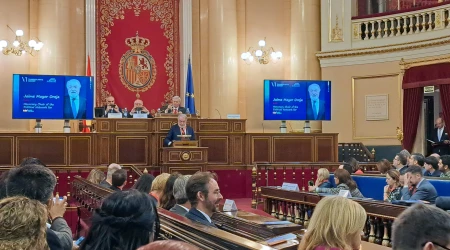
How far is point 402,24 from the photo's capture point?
13297mm

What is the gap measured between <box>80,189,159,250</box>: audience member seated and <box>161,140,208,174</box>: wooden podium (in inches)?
296

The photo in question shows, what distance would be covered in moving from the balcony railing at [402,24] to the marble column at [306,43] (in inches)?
35.7

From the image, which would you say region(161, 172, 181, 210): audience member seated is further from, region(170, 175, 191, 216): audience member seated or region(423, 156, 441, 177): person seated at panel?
region(423, 156, 441, 177): person seated at panel

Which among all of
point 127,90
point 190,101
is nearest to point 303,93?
point 190,101

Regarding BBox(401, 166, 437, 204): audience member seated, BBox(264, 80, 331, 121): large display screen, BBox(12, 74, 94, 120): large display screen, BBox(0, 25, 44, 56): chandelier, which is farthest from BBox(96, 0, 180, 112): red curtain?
BBox(401, 166, 437, 204): audience member seated

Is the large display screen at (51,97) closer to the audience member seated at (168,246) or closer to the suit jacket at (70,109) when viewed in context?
the suit jacket at (70,109)

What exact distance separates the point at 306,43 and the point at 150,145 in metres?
5.00

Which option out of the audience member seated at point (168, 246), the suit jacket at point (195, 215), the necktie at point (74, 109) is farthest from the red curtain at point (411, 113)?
the audience member seated at point (168, 246)

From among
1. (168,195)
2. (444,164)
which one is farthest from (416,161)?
(168,195)

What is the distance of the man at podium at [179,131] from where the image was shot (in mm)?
10422

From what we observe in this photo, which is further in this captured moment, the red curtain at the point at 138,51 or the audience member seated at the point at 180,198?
the red curtain at the point at 138,51

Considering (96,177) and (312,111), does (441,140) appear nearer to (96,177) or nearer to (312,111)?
(312,111)

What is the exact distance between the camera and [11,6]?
43.0 feet

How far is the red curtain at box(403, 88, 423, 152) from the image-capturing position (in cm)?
1284
